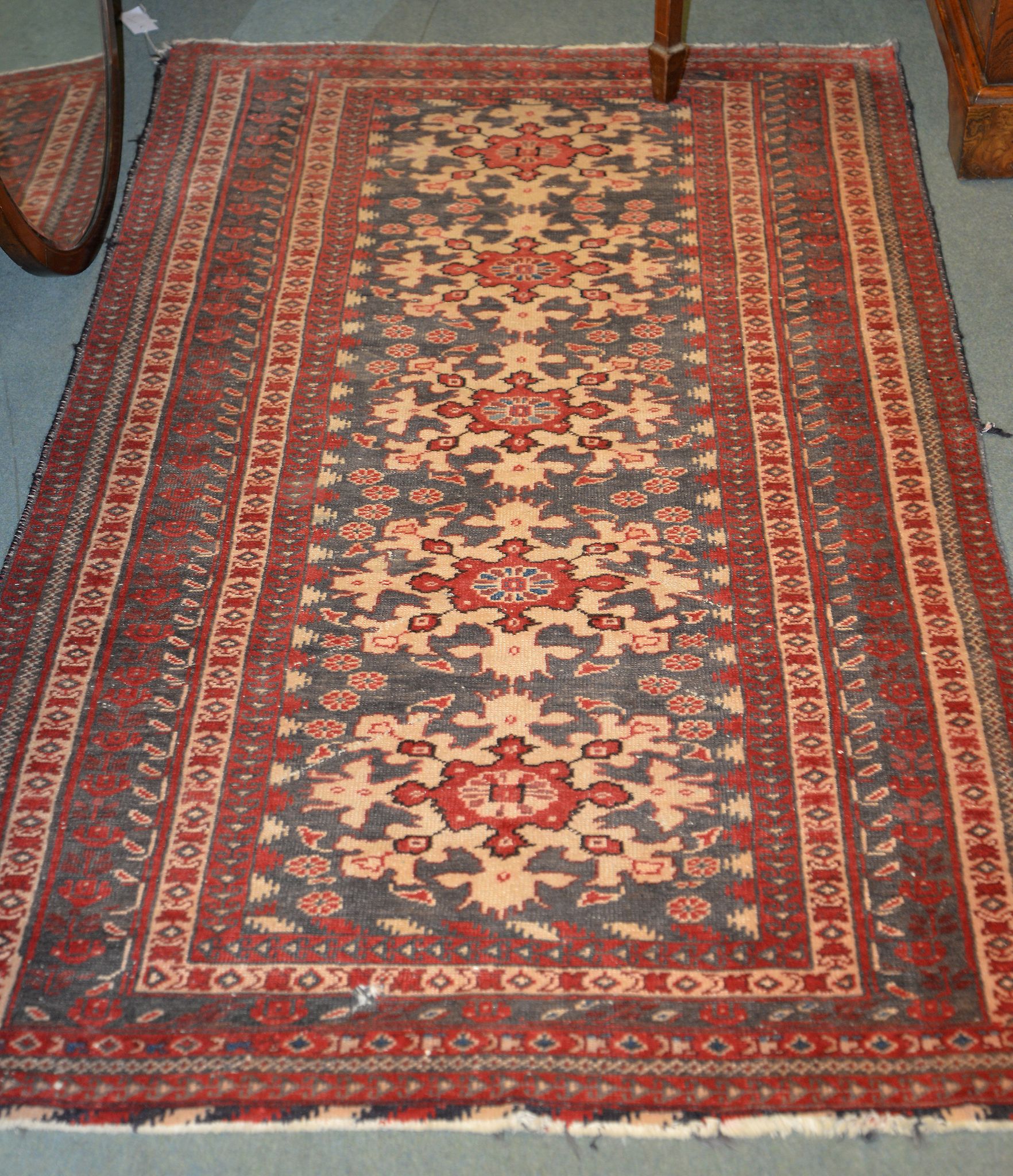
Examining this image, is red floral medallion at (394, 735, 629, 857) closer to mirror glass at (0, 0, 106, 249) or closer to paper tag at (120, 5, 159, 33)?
mirror glass at (0, 0, 106, 249)

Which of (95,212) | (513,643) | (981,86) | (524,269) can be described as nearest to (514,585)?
(513,643)

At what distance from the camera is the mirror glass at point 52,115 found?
2.65 metres

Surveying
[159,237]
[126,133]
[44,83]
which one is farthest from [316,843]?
[126,133]

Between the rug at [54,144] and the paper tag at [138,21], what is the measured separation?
A: 459mm

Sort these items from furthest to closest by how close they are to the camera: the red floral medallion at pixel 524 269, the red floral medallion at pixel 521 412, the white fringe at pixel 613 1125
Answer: the red floral medallion at pixel 524 269 < the red floral medallion at pixel 521 412 < the white fringe at pixel 613 1125

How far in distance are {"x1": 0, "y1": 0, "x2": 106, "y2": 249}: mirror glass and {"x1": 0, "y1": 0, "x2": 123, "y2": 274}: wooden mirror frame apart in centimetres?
2

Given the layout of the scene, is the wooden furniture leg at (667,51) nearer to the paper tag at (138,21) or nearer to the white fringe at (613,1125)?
the paper tag at (138,21)

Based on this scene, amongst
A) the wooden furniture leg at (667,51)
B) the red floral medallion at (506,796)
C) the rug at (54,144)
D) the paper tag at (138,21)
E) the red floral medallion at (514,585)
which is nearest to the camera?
the red floral medallion at (506,796)

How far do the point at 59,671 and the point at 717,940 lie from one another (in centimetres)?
122

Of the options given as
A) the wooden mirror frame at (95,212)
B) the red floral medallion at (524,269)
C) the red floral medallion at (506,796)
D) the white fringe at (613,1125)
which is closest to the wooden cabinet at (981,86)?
the red floral medallion at (524,269)

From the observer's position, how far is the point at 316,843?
1.95m

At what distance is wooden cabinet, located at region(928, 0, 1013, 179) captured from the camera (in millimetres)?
2789

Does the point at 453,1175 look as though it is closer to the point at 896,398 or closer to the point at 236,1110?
the point at 236,1110

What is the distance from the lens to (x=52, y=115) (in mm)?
2801
